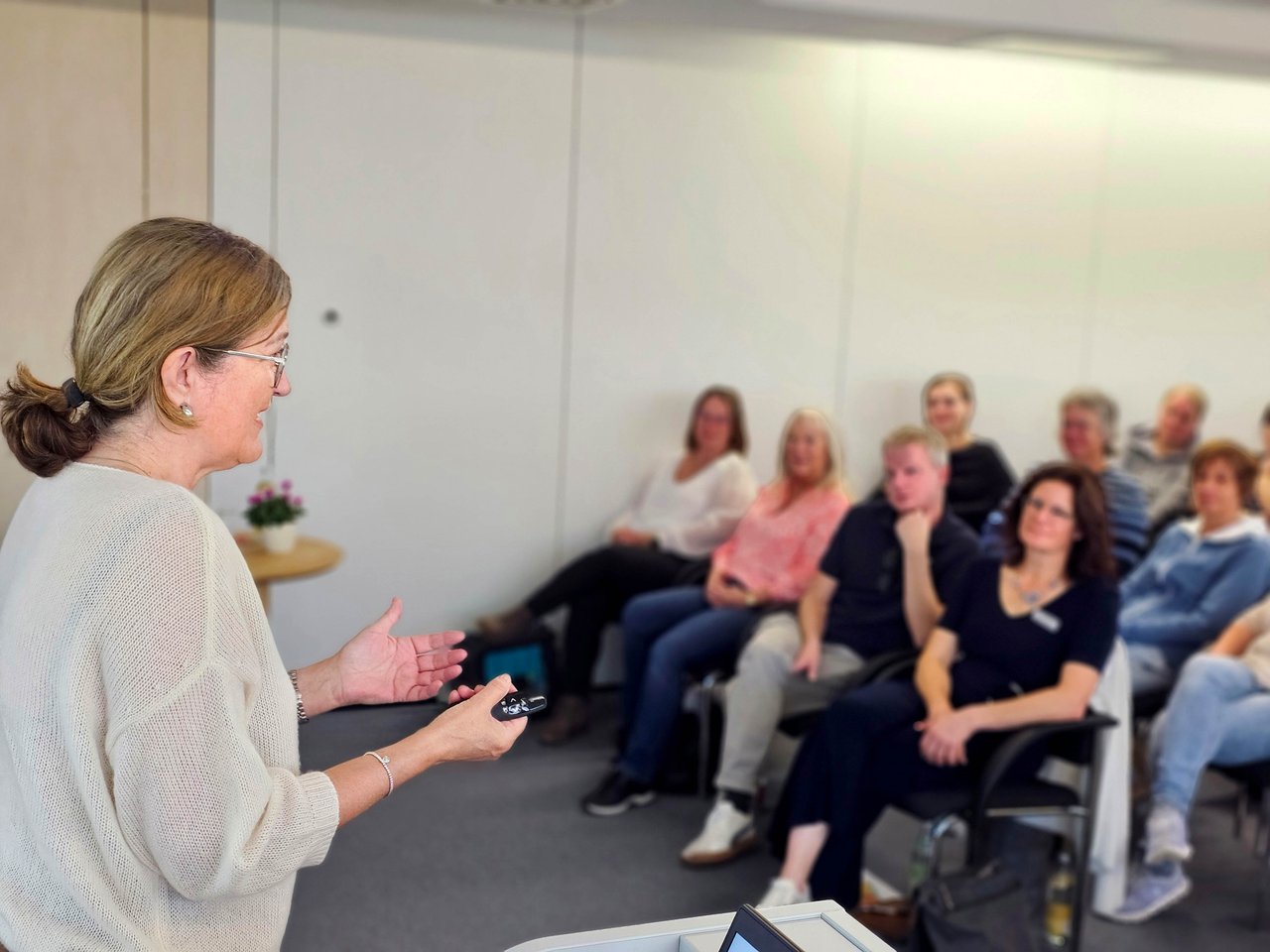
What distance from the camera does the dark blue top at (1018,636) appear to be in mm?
3291

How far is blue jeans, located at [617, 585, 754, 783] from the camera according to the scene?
4.29 m

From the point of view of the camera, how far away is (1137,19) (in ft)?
17.1

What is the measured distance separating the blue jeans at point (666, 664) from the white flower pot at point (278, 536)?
50.5 inches

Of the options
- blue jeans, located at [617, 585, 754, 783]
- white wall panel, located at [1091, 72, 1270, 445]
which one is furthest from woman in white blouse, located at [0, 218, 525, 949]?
white wall panel, located at [1091, 72, 1270, 445]

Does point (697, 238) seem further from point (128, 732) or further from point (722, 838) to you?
point (128, 732)

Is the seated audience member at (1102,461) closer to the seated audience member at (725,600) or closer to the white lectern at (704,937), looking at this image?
the seated audience member at (725,600)

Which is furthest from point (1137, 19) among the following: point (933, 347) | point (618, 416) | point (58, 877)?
point (58, 877)

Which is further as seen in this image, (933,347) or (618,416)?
(933,347)

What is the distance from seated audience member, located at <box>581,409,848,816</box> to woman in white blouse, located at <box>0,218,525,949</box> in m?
2.87

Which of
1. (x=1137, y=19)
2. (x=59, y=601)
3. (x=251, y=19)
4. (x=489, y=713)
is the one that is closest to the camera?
(x=59, y=601)

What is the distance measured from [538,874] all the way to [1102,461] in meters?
3.33

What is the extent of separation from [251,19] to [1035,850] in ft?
12.9

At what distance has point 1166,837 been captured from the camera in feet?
11.7

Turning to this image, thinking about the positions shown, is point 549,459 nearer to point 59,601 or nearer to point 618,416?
point 618,416
